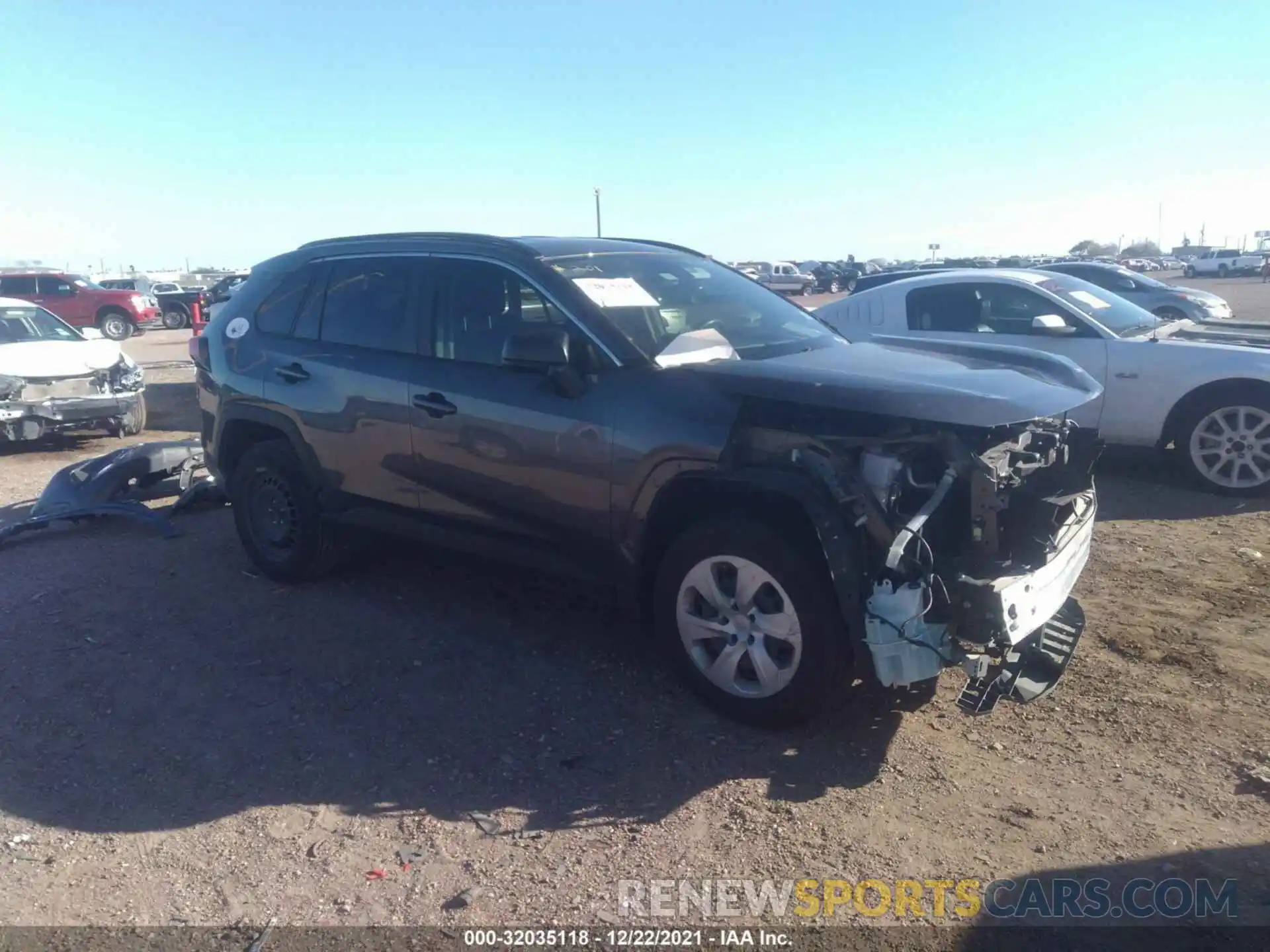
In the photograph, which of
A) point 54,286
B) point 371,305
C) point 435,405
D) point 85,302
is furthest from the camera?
point 85,302

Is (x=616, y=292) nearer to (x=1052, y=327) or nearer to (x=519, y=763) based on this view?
(x=519, y=763)

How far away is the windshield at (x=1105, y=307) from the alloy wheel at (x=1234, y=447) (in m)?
0.98

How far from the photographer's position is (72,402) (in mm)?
10609

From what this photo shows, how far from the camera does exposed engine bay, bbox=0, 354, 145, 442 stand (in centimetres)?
1016

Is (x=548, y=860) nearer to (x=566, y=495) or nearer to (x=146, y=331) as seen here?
(x=566, y=495)

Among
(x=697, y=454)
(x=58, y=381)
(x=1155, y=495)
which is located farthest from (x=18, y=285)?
(x=697, y=454)

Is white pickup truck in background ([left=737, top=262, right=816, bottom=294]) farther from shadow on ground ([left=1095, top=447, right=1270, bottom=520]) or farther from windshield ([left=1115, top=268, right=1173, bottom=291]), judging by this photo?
shadow on ground ([left=1095, top=447, right=1270, bottom=520])

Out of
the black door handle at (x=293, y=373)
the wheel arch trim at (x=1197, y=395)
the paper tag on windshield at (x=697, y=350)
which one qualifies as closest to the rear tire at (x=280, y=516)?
the black door handle at (x=293, y=373)

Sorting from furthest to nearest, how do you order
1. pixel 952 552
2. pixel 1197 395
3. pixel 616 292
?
1. pixel 1197 395
2. pixel 616 292
3. pixel 952 552

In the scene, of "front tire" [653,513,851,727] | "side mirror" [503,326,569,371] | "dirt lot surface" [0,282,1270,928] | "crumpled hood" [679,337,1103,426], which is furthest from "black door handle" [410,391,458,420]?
"front tire" [653,513,851,727]

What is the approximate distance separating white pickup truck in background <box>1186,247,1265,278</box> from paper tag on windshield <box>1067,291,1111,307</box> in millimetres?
57483

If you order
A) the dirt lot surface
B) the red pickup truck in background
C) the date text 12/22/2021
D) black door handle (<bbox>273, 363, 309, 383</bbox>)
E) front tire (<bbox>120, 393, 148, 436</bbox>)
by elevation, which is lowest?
the date text 12/22/2021

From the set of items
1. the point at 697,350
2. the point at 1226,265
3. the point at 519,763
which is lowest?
the point at 519,763

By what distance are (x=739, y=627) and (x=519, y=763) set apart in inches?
39.0
